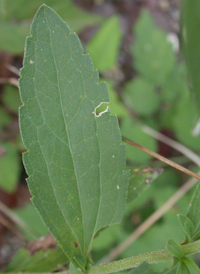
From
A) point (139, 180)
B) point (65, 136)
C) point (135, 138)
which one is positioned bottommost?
point (135, 138)

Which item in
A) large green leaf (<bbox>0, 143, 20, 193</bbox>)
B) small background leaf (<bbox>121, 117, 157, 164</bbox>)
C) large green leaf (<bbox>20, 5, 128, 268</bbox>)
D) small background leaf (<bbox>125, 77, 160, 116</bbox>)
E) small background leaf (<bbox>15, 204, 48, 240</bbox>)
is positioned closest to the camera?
large green leaf (<bbox>20, 5, 128, 268</bbox>)

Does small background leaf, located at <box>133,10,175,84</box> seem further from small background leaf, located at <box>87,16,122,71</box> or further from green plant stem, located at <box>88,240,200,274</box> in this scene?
green plant stem, located at <box>88,240,200,274</box>

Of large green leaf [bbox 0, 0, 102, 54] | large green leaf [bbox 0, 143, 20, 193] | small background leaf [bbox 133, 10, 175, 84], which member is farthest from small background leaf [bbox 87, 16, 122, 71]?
large green leaf [bbox 0, 143, 20, 193]

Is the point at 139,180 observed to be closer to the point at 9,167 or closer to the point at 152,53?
the point at 9,167

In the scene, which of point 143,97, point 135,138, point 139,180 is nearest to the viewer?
point 139,180

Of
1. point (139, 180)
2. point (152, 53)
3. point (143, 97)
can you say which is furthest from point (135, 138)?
point (139, 180)

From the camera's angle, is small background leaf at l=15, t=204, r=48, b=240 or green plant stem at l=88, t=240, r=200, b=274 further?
small background leaf at l=15, t=204, r=48, b=240

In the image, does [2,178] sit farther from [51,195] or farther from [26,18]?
[51,195]

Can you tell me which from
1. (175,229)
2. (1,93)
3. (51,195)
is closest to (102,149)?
(51,195)
